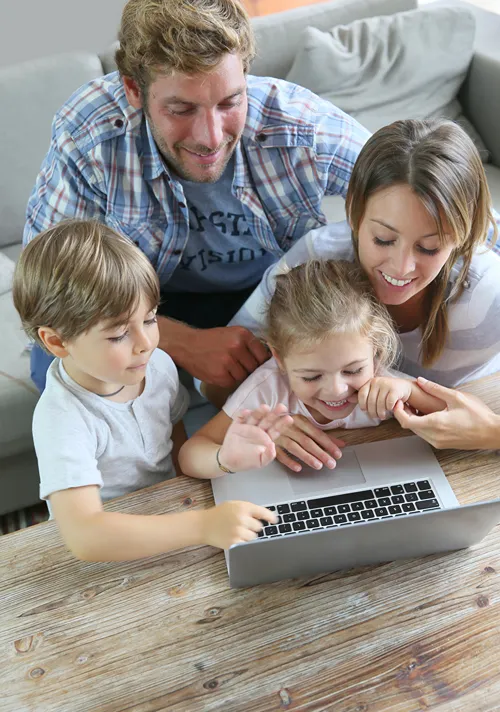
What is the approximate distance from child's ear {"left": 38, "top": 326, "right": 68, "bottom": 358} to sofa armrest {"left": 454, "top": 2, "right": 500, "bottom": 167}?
202cm

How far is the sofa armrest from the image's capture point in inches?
95.9

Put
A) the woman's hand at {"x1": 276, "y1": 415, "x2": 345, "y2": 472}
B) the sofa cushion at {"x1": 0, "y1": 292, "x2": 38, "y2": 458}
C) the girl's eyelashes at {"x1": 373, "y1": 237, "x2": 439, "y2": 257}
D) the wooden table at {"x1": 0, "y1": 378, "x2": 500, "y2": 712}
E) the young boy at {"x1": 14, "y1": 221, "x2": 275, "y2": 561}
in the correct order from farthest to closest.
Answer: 1. the sofa cushion at {"x1": 0, "y1": 292, "x2": 38, "y2": 458}
2. the girl's eyelashes at {"x1": 373, "y1": 237, "x2": 439, "y2": 257}
3. the woman's hand at {"x1": 276, "y1": 415, "x2": 345, "y2": 472}
4. the young boy at {"x1": 14, "y1": 221, "x2": 275, "y2": 561}
5. the wooden table at {"x1": 0, "y1": 378, "x2": 500, "y2": 712}

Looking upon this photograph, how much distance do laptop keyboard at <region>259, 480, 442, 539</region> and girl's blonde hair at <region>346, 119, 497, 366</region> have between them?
1.46ft

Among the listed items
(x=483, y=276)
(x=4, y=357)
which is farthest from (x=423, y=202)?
(x=4, y=357)

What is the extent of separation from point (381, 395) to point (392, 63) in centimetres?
170

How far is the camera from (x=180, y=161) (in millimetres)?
1502

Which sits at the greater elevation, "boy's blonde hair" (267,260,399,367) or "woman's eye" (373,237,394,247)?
"woman's eye" (373,237,394,247)

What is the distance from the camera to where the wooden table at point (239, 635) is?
32.6 inches

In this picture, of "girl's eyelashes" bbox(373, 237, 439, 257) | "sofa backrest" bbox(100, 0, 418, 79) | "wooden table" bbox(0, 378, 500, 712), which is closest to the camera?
"wooden table" bbox(0, 378, 500, 712)

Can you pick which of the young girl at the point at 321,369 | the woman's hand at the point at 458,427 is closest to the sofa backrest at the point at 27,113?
the young girl at the point at 321,369

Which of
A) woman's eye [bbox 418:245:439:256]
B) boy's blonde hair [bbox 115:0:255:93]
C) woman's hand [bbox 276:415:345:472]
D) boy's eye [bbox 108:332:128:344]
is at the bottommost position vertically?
woman's hand [bbox 276:415:345:472]

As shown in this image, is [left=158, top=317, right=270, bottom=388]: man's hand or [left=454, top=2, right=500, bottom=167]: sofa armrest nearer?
[left=158, top=317, right=270, bottom=388]: man's hand

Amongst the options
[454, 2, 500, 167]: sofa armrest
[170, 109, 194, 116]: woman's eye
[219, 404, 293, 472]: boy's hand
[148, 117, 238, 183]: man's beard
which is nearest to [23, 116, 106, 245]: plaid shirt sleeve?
[148, 117, 238, 183]: man's beard

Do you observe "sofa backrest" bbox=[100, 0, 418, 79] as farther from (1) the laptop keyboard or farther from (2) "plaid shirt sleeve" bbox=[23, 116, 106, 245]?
(1) the laptop keyboard
